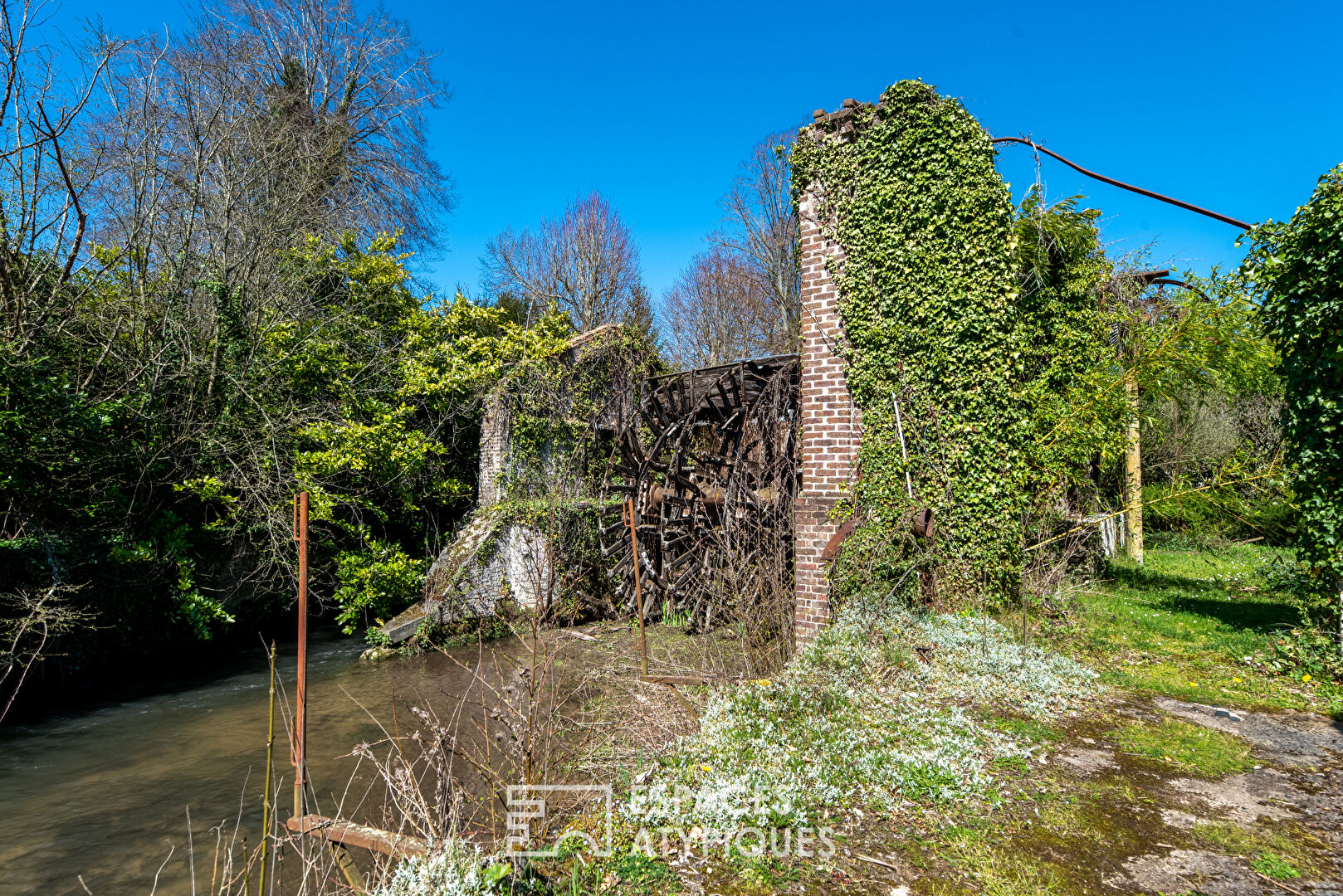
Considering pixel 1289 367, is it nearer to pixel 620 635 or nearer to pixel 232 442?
pixel 620 635

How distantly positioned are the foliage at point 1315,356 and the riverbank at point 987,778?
3.33 ft

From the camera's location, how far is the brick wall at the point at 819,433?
21.9ft

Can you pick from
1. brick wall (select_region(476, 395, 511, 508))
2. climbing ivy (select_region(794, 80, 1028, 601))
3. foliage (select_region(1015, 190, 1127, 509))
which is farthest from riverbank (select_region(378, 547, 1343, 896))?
brick wall (select_region(476, 395, 511, 508))

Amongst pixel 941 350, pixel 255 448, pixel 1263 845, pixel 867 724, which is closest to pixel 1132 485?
pixel 941 350

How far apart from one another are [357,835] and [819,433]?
204 inches

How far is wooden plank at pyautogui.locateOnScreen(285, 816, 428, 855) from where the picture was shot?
2.77 metres

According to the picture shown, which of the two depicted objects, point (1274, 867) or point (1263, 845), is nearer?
point (1274, 867)

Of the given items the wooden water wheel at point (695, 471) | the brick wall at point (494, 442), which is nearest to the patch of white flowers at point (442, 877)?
the wooden water wheel at point (695, 471)

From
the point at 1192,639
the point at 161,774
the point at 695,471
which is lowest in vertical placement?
the point at 161,774

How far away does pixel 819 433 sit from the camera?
6855 mm

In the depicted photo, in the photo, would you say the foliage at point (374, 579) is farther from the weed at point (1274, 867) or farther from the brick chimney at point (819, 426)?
the weed at point (1274, 867)

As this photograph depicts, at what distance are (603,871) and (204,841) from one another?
406cm

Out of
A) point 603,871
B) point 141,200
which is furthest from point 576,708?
point 141,200

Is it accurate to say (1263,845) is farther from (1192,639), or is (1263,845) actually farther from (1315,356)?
(1192,639)
